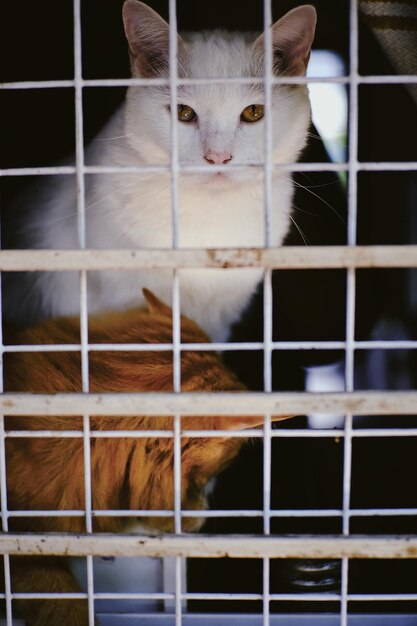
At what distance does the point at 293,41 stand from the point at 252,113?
7.0 inches

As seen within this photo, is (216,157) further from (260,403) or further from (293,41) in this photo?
(260,403)

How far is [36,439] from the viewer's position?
1.08m

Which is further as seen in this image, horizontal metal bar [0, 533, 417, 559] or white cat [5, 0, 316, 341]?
white cat [5, 0, 316, 341]

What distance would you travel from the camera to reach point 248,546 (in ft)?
2.83

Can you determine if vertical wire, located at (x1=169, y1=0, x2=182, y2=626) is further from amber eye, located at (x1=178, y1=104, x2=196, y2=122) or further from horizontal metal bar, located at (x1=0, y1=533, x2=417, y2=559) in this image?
amber eye, located at (x1=178, y1=104, x2=196, y2=122)

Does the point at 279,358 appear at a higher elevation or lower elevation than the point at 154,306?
lower

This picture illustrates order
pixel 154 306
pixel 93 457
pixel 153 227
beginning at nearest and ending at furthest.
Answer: pixel 93 457
pixel 154 306
pixel 153 227

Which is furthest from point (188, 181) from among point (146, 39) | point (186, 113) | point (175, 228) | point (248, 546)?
point (248, 546)

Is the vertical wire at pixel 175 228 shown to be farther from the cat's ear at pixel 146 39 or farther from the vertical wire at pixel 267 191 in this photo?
the cat's ear at pixel 146 39

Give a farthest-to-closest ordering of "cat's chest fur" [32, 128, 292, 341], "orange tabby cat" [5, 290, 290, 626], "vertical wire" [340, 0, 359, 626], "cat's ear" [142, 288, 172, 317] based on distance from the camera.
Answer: "cat's chest fur" [32, 128, 292, 341]
"cat's ear" [142, 288, 172, 317]
"orange tabby cat" [5, 290, 290, 626]
"vertical wire" [340, 0, 359, 626]

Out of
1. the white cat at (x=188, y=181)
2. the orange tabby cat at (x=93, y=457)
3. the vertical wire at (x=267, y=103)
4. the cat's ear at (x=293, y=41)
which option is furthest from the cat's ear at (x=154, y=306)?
the cat's ear at (x=293, y=41)

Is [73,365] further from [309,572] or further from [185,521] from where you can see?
[309,572]

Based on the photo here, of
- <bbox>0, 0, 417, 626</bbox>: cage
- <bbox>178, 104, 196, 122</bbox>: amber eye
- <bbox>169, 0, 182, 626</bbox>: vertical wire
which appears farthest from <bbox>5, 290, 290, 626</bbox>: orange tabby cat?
<bbox>178, 104, 196, 122</bbox>: amber eye

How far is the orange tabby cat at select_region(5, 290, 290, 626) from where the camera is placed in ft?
3.43
